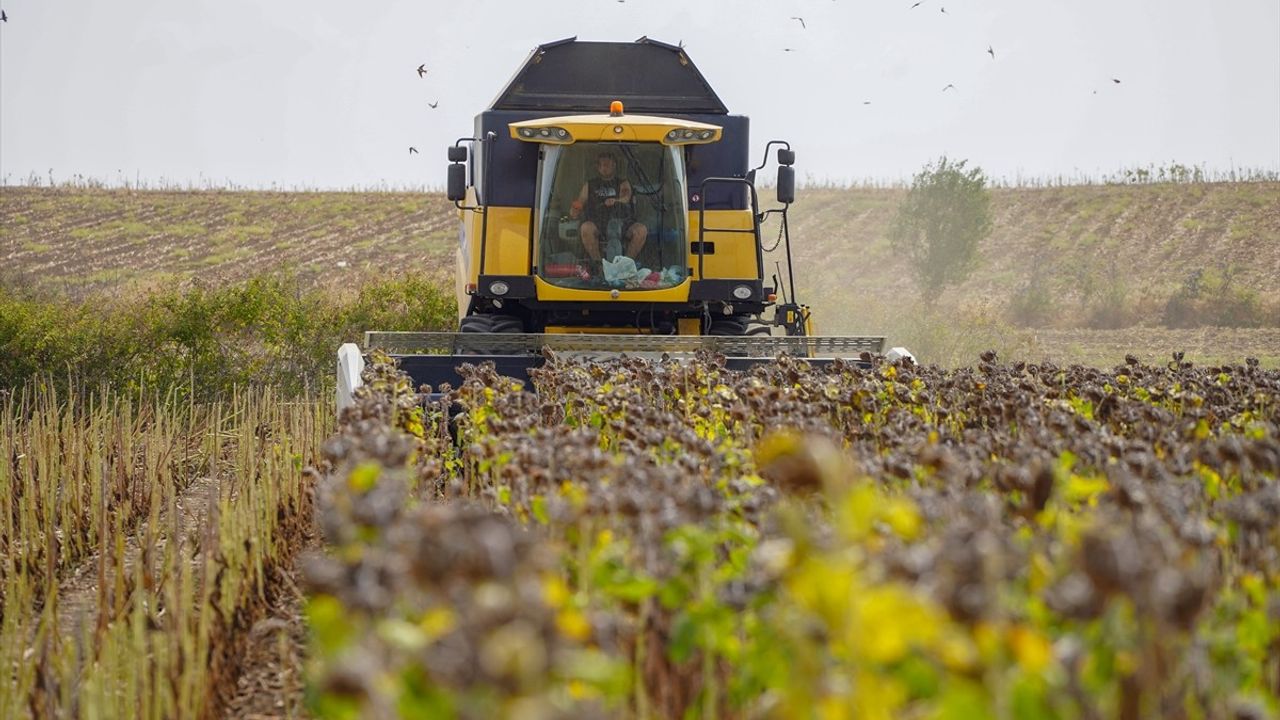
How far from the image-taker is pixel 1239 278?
37375 mm

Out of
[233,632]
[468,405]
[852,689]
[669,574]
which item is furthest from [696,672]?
[468,405]

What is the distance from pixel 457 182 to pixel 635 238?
1.52 meters

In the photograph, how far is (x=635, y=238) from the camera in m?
11.0

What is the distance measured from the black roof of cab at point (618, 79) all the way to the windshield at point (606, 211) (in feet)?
4.51

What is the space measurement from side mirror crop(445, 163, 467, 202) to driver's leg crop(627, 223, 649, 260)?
1.35m

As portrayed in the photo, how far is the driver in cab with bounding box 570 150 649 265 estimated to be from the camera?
35.7 ft

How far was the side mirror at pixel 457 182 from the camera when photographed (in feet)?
36.9

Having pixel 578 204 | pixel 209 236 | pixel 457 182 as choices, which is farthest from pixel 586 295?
pixel 209 236

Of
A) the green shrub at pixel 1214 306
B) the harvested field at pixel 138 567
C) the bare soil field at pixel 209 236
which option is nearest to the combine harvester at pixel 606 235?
the harvested field at pixel 138 567

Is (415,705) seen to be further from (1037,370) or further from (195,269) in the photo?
(195,269)

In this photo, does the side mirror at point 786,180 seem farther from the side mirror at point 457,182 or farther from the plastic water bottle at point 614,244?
the side mirror at point 457,182

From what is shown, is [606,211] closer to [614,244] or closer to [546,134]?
[614,244]

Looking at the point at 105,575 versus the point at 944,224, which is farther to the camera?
the point at 944,224

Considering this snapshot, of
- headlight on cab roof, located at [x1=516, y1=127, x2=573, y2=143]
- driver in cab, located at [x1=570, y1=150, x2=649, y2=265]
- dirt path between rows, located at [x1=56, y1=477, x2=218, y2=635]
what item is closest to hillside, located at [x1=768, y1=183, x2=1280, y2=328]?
driver in cab, located at [x1=570, y1=150, x2=649, y2=265]
